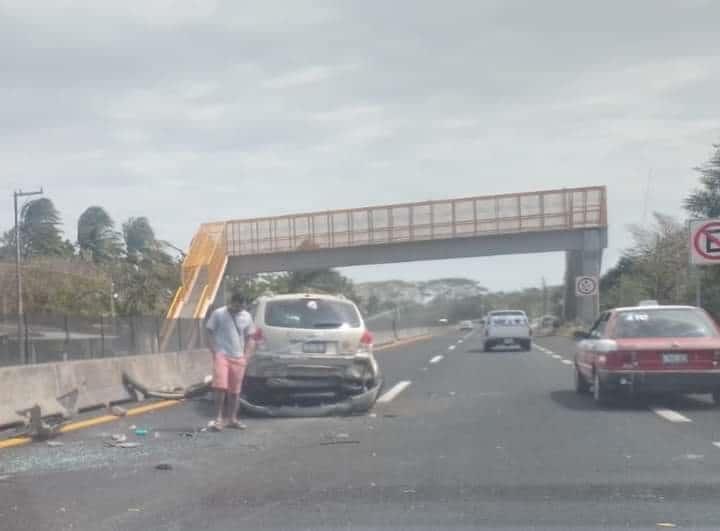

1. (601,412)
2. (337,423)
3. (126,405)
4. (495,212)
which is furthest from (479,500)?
(495,212)

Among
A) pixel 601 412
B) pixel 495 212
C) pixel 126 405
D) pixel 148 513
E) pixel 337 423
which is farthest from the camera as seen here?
pixel 495 212

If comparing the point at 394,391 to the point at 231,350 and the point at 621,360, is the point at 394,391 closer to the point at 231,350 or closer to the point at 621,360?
the point at 621,360

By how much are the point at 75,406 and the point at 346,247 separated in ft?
91.2

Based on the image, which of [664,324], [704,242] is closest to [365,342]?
[664,324]

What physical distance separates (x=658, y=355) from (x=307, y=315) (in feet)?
15.8

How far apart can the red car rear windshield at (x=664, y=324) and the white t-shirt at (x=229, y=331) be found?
5347 millimetres

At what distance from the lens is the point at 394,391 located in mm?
19625

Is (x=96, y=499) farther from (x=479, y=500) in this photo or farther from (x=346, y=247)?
(x=346, y=247)

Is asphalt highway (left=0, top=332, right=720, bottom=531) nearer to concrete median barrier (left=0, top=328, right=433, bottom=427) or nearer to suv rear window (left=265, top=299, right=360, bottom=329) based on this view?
concrete median barrier (left=0, top=328, right=433, bottom=427)

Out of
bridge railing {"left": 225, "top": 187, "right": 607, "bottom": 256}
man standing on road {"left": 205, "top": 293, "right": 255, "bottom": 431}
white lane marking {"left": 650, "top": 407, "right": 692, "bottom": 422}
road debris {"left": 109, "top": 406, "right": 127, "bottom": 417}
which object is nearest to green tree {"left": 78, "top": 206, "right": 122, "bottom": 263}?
bridge railing {"left": 225, "top": 187, "right": 607, "bottom": 256}

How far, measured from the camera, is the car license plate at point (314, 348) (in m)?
15.2

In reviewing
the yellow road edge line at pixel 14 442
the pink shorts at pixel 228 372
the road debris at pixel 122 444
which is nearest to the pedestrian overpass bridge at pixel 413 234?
the pink shorts at pixel 228 372

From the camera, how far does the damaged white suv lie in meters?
15.1

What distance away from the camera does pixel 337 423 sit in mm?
14164
